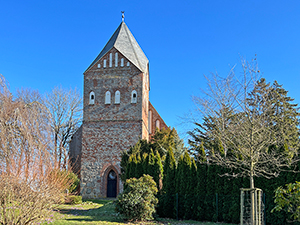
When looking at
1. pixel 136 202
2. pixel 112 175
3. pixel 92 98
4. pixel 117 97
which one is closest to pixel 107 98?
pixel 117 97

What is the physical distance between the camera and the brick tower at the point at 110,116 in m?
23.5

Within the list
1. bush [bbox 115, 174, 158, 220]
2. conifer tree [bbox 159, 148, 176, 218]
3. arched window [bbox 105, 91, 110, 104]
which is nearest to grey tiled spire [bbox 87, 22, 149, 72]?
arched window [bbox 105, 91, 110, 104]

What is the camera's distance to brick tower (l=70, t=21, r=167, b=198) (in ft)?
77.1

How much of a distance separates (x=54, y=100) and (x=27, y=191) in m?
26.9

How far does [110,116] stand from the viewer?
2430 cm

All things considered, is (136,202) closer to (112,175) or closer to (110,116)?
(112,175)

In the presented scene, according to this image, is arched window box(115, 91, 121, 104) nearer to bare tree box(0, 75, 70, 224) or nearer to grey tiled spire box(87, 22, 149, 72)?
grey tiled spire box(87, 22, 149, 72)

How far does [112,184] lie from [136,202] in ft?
40.4

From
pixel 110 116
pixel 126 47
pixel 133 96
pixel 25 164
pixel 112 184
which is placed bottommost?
pixel 112 184

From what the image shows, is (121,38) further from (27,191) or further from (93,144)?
(27,191)

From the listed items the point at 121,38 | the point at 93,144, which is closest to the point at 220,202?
the point at 93,144

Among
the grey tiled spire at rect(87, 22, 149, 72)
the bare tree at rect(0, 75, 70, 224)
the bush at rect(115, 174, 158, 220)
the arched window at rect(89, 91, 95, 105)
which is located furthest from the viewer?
the grey tiled spire at rect(87, 22, 149, 72)

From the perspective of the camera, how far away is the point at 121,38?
88.5 ft

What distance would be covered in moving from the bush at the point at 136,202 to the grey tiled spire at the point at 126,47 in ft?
46.8
